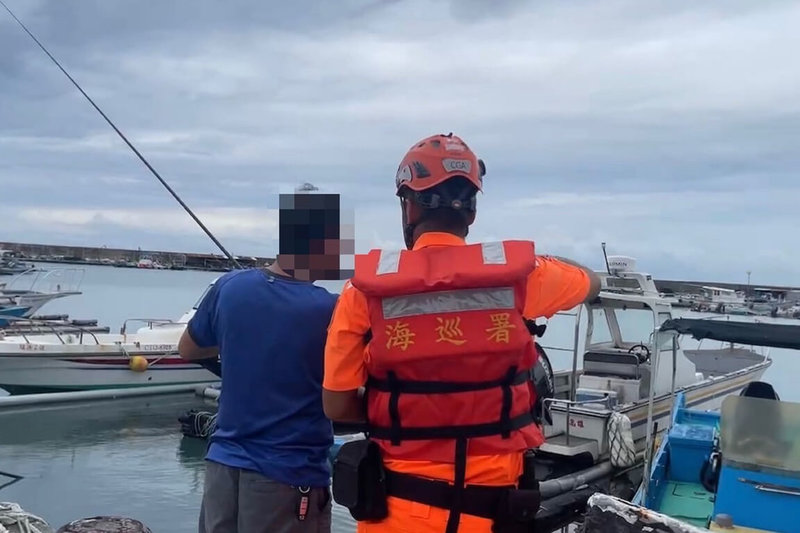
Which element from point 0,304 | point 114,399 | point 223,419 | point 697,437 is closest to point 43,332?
point 114,399

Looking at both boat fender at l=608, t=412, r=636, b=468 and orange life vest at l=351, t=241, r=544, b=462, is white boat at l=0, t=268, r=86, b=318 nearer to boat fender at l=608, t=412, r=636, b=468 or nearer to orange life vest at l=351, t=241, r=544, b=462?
boat fender at l=608, t=412, r=636, b=468

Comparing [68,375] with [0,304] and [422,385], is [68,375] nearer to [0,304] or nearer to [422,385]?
[0,304]

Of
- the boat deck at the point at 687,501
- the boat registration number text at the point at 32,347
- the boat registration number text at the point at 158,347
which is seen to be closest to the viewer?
the boat deck at the point at 687,501

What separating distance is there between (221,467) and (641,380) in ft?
22.4

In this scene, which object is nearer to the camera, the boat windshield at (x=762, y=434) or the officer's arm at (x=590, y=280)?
the officer's arm at (x=590, y=280)

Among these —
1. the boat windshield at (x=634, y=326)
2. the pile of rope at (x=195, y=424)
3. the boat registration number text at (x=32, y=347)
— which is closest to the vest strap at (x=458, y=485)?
the boat windshield at (x=634, y=326)

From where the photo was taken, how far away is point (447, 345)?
2049 mm

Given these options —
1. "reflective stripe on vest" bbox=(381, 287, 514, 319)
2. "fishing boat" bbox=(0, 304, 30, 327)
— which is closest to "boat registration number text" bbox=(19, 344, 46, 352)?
"fishing boat" bbox=(0, 304, 30, 327)

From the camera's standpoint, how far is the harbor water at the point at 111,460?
6902mm

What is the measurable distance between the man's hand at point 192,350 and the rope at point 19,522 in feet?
3.97

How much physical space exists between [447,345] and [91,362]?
40.2ft

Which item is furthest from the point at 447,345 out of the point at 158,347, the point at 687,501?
the point at 158,347

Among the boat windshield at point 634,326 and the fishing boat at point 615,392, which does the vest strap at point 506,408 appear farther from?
the boat windshield at point 634,326

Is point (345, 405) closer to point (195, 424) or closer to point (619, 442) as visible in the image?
point (619, 442)
